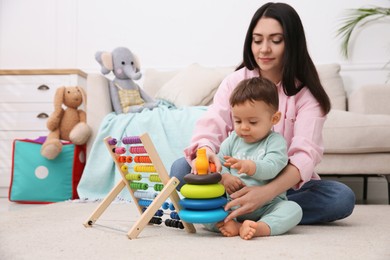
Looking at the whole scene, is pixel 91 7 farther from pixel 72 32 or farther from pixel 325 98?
pixel 325 98

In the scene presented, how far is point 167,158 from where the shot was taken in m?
2.41

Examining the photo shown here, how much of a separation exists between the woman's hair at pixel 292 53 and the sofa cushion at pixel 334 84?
1.62 metres

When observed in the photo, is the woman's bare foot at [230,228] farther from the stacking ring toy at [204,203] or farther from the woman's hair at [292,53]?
the woman's hair at [292,53]

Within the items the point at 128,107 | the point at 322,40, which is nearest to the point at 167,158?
the point at 128,107

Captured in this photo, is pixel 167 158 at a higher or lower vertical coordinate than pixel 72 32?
lower

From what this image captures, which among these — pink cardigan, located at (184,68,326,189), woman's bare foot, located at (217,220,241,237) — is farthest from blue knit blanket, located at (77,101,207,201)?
woman's bare foot, located at (217,220,241,237)

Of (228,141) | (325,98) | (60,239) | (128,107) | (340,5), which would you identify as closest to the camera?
(60,239)

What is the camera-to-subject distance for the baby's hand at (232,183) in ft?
4.13

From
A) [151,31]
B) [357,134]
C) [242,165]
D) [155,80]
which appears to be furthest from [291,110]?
[151,31]

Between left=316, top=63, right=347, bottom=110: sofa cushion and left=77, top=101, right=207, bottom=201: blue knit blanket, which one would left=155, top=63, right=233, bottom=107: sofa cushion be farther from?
left=316, top=63, right=347, bottom=110: sofa cushion

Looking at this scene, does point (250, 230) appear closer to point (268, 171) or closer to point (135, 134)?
point (268, 171)

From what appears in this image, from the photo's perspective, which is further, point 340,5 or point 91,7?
point 91,7

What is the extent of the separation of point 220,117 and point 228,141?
15 centimetres

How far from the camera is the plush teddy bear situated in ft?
8.63
